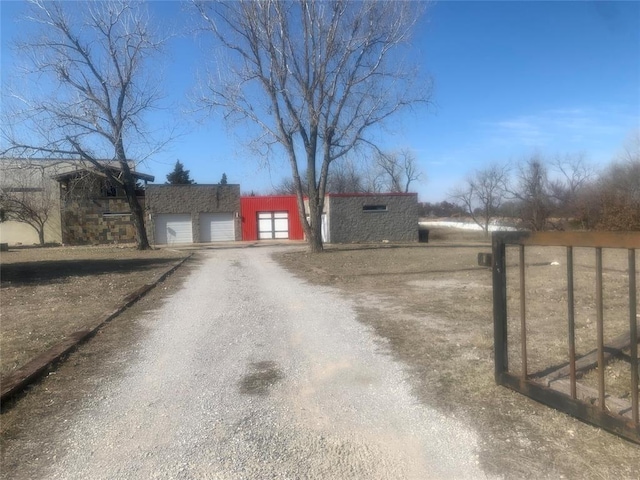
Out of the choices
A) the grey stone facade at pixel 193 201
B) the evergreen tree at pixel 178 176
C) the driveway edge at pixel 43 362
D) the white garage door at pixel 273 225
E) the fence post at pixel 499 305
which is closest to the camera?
the fence post at pixel 499 305

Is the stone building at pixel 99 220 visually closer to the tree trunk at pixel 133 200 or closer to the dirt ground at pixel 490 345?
the tree trunk at pixel 133 200

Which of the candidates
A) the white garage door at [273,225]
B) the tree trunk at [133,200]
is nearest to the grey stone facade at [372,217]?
the white garage door at [273,225]

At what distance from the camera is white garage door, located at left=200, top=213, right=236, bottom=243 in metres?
41.5

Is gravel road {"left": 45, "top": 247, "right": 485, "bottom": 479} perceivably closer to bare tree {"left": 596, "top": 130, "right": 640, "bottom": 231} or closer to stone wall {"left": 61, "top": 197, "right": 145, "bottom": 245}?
bare tree {"left": 596, "top": 130, "right": 640, "bottom": 231}

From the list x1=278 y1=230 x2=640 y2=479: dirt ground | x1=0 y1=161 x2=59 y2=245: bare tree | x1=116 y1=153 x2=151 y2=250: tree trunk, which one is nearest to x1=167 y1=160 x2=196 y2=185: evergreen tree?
x1=0 y1=161 x2=59 y2=245: bare tree

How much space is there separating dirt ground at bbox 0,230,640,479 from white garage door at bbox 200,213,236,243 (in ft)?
94.6

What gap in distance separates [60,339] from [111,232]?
35645 millimetres

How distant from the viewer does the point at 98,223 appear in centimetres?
4072

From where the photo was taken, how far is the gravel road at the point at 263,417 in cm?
367

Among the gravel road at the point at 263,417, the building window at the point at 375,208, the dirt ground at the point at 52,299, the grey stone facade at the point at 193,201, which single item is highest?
the grey stone facade at the point at 193,201

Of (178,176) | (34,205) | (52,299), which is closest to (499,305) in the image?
(52,299)

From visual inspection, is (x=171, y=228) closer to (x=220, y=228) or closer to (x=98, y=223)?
(x=220, y=228)

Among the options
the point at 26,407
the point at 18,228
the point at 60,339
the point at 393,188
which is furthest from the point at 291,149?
the point at 393,188

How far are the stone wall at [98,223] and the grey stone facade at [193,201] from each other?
55.3 inches
